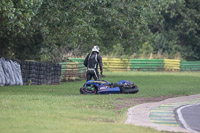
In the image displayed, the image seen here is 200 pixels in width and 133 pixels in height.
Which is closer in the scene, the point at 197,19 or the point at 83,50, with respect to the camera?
the point at 83,50

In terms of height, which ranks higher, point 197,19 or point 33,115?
point 197,19

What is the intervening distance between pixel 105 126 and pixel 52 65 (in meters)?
19.7

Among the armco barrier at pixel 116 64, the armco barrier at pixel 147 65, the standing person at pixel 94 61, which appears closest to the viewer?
the standing person at pixel 94 61

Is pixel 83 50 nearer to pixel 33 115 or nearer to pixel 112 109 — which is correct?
pixel 112 109

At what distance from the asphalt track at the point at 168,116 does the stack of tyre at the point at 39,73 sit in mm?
11950

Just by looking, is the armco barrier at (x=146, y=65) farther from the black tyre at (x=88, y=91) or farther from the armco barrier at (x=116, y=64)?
the black tyre at (x=88, y=91)

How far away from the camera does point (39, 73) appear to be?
28.5 metres

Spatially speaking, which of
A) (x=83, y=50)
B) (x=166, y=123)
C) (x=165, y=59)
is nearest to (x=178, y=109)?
(x=166, y=123)

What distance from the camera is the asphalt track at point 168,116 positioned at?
441 inches

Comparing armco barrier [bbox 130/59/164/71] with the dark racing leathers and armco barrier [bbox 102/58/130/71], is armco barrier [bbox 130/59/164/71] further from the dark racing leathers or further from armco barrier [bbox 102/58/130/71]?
the dark racing leathers

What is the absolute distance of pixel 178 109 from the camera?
15219mm

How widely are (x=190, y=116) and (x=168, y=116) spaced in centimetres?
73

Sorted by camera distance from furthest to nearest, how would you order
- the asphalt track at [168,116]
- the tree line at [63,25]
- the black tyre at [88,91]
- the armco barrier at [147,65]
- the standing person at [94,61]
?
the armco barrier at [147,65], the tree line at [63,25], the standing person at [94,61], the black tyre at [88,91], the asphalt track at [168,116]

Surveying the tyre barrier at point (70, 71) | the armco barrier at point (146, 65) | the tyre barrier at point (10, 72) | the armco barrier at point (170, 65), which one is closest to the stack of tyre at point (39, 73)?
the tyre barrier at point (10, 72)
